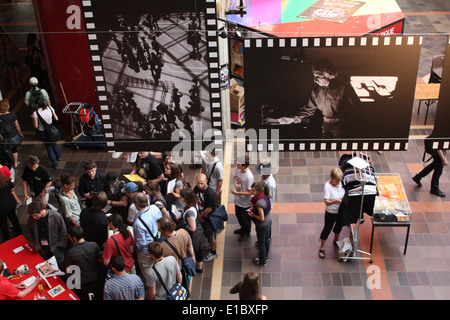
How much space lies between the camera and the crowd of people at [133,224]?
693cm

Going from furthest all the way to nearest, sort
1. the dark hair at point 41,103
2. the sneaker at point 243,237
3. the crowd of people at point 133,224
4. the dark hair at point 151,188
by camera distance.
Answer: the dark hair at point 41,103 → the sneaker at point 243,237 → the dark hair at point 151,188 → the crowd of people at point 133,224

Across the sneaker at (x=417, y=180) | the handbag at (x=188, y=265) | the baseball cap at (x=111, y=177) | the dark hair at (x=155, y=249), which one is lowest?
the sneaker at (x=417, y=180)

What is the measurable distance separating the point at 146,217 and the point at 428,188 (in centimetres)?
568

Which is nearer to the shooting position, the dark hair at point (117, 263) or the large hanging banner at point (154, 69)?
the large hanging banner at point (154, 69)

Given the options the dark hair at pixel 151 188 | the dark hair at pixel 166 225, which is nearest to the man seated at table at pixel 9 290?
the dark hair at pixel 166 225

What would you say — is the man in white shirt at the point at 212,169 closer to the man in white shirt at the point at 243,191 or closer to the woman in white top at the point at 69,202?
the man in white shirt at the point at 243,191

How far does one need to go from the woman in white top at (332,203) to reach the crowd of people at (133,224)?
862mm

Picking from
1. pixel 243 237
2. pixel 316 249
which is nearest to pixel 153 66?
pixel 243 237

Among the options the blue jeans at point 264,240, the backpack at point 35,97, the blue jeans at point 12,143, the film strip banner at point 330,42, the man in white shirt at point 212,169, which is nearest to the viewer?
the film strip banner at point 330,42

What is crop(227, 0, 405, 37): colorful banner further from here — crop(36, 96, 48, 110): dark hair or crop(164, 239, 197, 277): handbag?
crop(164, 239, 197, 277): handbag

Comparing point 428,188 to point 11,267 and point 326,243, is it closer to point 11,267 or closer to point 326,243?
point 326,243

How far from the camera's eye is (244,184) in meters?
8.48

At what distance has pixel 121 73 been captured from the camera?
5035 mm

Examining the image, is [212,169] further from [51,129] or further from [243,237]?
[51,129]
